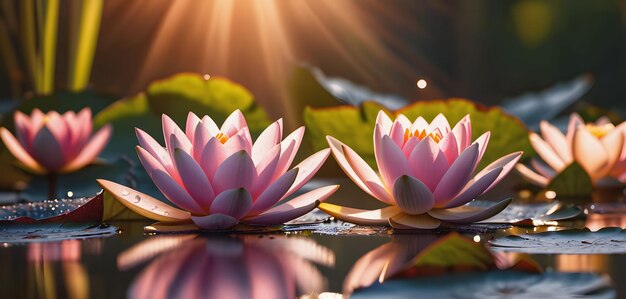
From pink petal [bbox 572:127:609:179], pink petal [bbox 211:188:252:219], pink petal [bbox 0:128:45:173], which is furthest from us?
pink petal [bbox 0:128:45:173]

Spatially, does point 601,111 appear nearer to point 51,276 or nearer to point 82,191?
point 82,191

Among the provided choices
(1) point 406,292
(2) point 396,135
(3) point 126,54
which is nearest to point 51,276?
(1) point 406,292

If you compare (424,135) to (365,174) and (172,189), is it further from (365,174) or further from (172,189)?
(172,189)

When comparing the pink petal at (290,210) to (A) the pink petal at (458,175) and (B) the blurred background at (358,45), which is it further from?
(B) the blurred background at (358,45)

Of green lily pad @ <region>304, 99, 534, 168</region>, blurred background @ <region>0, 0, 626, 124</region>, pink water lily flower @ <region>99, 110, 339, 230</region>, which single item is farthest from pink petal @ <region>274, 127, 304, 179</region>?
blurred background @ <region>0, 0, 626, 124</region>

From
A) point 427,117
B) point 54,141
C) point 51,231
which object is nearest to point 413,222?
point 51,231

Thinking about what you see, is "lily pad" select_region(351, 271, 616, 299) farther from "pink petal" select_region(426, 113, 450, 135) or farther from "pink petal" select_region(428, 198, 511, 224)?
"pink petal" select_region(426, 113, 450, 135)

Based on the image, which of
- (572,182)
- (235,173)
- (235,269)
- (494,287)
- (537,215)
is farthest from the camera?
(572,182)
